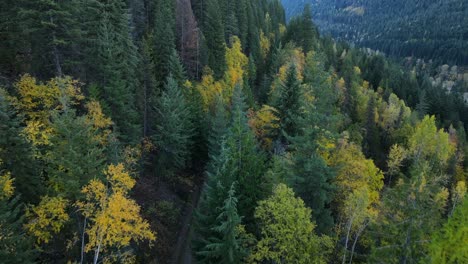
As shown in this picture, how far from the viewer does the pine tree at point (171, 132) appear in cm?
3759

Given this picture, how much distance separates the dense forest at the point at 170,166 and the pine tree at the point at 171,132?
8.4 inches

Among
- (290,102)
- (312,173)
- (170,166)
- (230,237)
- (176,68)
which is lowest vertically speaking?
(230,237)

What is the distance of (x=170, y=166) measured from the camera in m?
39.2

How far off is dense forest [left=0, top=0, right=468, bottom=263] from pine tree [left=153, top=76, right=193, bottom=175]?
0.70 ft

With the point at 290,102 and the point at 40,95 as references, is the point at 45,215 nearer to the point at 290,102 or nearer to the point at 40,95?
the point at 40,95

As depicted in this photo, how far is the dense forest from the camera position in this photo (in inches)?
765

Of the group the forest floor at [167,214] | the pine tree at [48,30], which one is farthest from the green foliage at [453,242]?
the pine tree at [48,30]

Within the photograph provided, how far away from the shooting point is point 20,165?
20266mm

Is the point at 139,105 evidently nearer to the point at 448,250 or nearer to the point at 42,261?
the point at 42,261

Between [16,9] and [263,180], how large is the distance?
80.5ft

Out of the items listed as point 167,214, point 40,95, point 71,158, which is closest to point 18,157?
point 71,158

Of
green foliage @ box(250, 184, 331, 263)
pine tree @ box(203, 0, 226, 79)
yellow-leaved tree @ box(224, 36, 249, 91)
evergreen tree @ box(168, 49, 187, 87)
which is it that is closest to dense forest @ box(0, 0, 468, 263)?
→ green foliage @ box(250, 184, 331, 263)

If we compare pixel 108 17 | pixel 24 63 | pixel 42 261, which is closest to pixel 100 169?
pixel 42 261

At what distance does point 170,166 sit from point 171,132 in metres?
4.01
